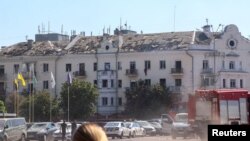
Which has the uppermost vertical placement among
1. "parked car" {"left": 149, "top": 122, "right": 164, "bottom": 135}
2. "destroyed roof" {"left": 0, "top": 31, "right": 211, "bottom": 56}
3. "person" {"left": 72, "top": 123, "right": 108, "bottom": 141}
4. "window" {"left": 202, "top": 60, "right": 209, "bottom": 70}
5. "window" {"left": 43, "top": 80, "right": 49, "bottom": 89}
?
"destroyed roof" {"left": 0, "top": 31, "right": 211, "bottom": 56}

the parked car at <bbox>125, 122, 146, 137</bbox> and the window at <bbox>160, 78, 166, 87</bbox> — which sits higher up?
the window at <bbox>160, 78, 166, 87</bbox>

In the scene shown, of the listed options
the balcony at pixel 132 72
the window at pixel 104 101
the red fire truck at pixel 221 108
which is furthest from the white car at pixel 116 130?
the window at pixel 104 101

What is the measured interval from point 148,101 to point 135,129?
77.9 feet

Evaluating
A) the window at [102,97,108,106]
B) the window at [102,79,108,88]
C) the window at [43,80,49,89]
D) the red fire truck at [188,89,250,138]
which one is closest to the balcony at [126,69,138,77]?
the window at [102,79,108,88]

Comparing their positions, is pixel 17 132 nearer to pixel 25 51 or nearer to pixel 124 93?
pixel 124 93

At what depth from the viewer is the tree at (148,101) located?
7288 centimetres

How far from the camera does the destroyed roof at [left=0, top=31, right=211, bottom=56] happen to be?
7825 cm

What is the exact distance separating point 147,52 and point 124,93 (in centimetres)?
610

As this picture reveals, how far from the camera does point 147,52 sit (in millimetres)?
78188

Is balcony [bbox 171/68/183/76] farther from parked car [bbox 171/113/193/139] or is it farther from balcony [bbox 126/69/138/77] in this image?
parked car [bbox 171/113/193/139]

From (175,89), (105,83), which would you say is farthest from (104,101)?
(175,89)

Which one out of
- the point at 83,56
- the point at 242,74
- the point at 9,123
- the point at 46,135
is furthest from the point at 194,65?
the point at 9,123

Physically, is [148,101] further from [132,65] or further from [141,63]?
[132,65]

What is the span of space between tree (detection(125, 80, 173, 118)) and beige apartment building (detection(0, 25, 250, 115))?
8.51ft
